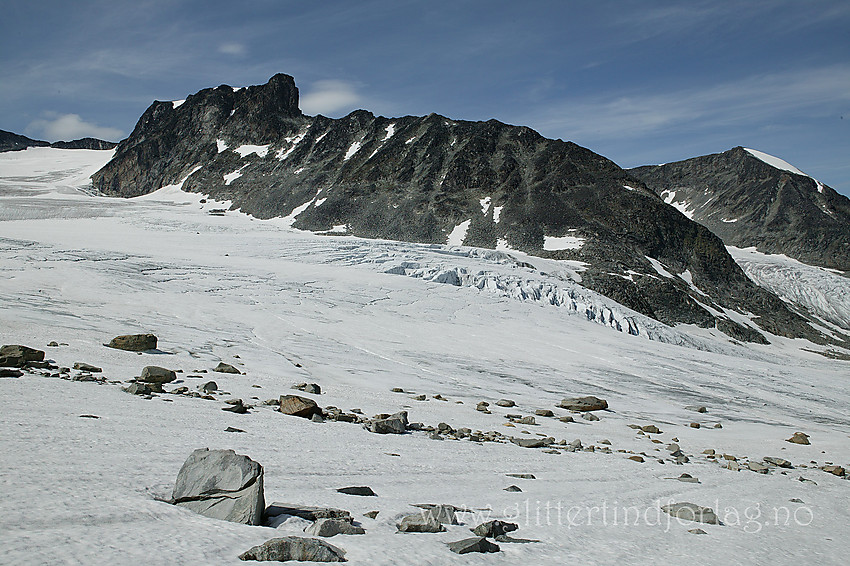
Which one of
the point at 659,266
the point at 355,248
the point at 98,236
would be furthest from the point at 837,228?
the point at 98,236

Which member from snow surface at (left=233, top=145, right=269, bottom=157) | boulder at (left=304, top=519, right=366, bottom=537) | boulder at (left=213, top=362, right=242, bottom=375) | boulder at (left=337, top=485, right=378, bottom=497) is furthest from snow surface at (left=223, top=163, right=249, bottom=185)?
boulder at (left=304, top=519, right=366, bottom=537)

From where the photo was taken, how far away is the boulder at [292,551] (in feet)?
13.1

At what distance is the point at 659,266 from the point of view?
66938mm

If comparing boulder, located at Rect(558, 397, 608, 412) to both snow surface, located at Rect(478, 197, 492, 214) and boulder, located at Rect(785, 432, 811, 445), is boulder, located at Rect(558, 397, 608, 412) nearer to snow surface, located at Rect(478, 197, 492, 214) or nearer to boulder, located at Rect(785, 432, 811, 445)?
boulder, located at Rect(785, 432, 811, 445)

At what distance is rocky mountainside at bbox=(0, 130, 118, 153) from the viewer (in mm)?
149750

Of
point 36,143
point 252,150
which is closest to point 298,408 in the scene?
point 252,150

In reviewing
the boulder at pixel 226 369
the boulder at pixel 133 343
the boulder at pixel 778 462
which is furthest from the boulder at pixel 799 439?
the boulder at pixel 133 343

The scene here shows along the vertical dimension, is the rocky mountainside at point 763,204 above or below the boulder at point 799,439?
above

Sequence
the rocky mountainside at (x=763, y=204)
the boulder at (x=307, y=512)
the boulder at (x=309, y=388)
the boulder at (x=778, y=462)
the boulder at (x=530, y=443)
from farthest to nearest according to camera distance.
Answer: the rocky mountainside at (x=763, y=204) → the boulder at (x=309, y=388) → the boulder at (x=778, y=462) → the boulder at (x=530, y=443) → the boulder at (x=307, y=512)

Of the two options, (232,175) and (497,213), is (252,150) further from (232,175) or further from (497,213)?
(497,213)

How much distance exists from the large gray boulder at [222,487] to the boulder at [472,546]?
5.30 ft

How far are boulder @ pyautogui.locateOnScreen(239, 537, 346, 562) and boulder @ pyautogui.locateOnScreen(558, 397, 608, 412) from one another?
12.9 metres

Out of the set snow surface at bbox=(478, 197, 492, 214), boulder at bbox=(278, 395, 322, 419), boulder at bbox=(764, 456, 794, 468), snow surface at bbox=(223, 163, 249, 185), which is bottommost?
boulder at bbox=(764, 456, 794, 468)

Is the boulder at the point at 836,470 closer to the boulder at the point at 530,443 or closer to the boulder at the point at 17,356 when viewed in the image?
the boulder at the point at 530,443
